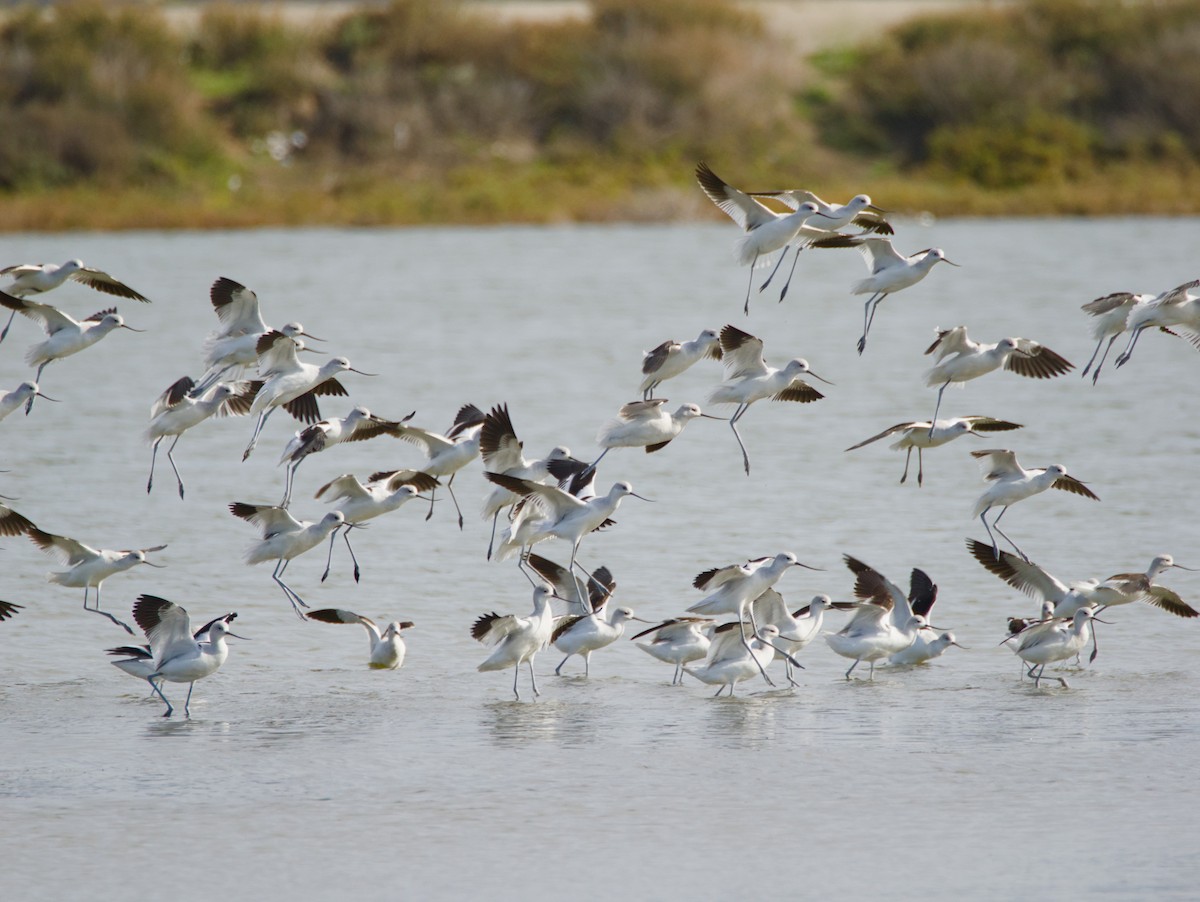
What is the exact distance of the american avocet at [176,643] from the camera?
1126 cm

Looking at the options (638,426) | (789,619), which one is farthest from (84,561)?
(789,619)

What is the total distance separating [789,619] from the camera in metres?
12.5

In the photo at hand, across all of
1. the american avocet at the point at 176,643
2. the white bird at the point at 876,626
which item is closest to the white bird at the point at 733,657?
the white bird at the point at 876,626

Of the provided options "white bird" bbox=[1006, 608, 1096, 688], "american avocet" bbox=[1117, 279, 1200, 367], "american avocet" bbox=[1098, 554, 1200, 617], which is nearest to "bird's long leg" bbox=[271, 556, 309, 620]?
"white bird" bbox=[1006, 608, 1096, 688]

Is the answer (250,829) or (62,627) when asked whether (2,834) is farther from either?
(62,627)

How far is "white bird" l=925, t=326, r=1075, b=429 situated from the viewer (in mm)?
11758

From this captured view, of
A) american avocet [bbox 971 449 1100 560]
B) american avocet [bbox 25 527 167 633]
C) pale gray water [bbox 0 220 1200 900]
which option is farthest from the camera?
american avocet [bbox 971 449 1100 560]

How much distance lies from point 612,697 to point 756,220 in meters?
3.21

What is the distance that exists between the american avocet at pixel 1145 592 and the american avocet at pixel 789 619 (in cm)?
182

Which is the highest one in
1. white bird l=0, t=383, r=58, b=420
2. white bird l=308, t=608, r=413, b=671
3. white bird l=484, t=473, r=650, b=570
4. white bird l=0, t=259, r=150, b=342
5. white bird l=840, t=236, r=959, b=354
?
white bird l=840, t=236, r=959, b=354

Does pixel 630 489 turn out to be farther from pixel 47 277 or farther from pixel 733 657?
pixel 47 277

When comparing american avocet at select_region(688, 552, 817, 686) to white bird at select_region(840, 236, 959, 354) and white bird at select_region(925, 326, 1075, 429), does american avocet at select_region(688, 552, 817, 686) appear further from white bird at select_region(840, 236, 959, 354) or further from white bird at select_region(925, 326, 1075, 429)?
white bird at select_region(840, 236, 959, 354)

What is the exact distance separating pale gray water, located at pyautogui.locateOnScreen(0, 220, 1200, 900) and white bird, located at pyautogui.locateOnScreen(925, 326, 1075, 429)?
2024mm

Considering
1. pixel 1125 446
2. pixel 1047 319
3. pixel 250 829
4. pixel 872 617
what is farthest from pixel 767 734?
pixel 1047 319
